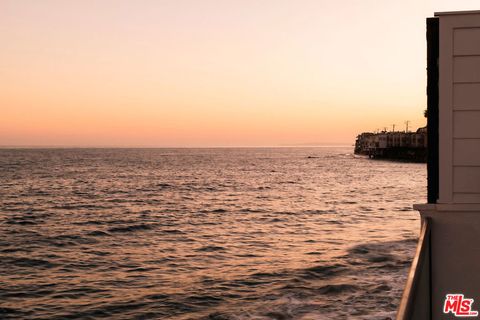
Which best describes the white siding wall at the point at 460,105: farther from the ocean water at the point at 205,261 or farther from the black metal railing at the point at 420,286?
the ocean water at the point at 205,261

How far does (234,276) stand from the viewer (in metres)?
16.8

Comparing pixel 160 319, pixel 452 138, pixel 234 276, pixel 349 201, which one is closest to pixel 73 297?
pixel 160 319

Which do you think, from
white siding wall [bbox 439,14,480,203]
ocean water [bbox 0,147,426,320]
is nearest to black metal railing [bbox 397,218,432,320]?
white siding wall [bbox 439,14,480,203]

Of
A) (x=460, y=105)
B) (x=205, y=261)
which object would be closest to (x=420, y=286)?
(x=460, y=105)

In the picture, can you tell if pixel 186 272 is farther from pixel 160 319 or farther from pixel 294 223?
pixel 294 223

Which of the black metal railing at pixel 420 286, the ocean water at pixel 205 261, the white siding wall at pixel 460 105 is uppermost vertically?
the white siding wall at pixel 460 105

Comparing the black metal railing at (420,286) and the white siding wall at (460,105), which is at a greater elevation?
the white siding wall at (460,105)

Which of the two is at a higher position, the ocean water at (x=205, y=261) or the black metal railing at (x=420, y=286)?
the black metal railing at (x=420, y=286)

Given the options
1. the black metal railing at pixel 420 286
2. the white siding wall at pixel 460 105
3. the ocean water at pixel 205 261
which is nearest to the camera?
the black metal railing at pixel 420 286

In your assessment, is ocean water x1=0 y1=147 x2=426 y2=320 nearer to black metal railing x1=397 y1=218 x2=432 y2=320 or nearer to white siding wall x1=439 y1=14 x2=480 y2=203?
black metal railing x1=397 y1=218 x2=432 y2=320

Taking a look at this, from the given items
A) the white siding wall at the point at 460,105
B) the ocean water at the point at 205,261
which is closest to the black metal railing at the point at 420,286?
the white siding wall at the point at 460,105

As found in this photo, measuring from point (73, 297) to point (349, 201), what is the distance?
1365 inches

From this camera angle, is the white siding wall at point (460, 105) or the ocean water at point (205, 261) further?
the ocean water at point (205, 261)

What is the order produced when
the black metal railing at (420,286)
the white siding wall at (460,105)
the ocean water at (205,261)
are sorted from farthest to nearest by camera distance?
the ocean water at (205,261) < the white siding wall at (460,105) < the black metal railing at (420,286)
